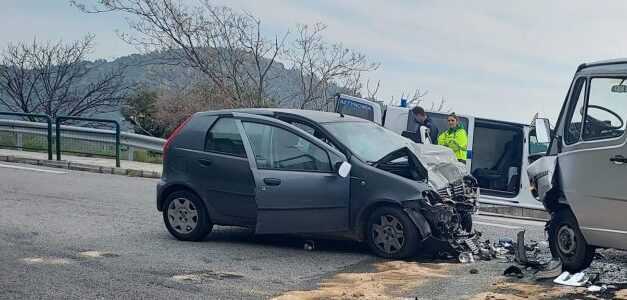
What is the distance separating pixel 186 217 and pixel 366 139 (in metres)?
2.37

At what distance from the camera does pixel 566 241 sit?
700cm

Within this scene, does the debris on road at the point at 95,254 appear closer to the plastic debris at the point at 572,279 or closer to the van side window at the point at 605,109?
the plastic debris at the point at 572,279

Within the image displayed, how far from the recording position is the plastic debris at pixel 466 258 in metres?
7.67

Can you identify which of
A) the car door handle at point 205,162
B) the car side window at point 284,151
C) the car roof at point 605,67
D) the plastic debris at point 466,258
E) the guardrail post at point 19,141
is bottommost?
the plastic debris at point 466,258

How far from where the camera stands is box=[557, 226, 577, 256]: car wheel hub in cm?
688

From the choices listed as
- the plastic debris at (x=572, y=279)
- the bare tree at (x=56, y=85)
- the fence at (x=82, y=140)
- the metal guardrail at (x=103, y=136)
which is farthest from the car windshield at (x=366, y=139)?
the bare tree at (x=56, y=85)

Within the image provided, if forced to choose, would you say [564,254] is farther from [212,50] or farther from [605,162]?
[212,50]

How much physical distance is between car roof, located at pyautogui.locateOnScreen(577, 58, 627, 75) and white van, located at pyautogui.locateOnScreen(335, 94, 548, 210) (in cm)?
640

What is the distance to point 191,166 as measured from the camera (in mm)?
8805

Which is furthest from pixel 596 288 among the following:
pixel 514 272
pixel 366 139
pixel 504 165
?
pixel 504 165

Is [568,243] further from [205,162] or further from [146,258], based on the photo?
[146,258]

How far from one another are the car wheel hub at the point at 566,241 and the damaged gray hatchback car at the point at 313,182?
3.62 ft

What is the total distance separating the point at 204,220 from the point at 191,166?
0.66 m

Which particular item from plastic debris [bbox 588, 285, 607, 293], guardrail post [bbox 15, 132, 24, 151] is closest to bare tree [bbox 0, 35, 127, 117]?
guardrail post [bbox 15, 132, 24, 151]
